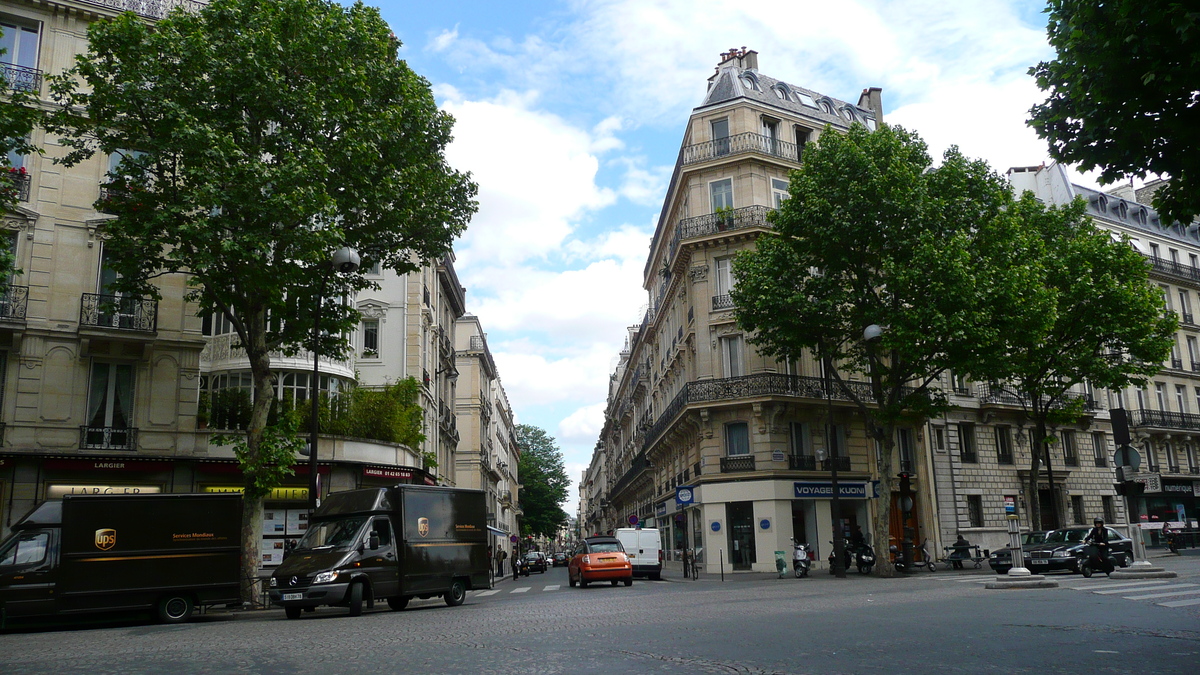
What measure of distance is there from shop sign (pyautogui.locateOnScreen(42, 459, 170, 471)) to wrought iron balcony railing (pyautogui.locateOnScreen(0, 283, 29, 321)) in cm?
395

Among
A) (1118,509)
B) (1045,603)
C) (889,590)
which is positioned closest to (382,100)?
(889,590)

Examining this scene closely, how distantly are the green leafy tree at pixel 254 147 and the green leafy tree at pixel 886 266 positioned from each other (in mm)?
13237

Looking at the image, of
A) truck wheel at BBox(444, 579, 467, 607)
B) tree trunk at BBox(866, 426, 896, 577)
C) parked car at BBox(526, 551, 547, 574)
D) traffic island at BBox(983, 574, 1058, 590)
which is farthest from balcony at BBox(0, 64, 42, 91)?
parked car at BBox(526, 551, 547, 574)

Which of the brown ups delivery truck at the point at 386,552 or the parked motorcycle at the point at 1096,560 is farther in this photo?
the parked motorcycle at the point at 1096,560

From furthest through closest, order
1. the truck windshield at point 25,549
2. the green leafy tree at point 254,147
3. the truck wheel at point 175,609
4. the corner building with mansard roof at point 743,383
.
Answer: the corner building with mansard roof at point 743,383 → the green leafy tree at point 254,147 → the truck wheel at point 175,609 → the truck windshield at point 25,549

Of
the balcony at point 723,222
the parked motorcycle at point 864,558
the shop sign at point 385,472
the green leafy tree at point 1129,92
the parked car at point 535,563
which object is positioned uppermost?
the balcony at point 723,222

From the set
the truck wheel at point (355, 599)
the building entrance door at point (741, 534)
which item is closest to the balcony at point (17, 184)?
the truck wheel at point (355, 599)

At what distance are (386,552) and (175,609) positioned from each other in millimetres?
4087

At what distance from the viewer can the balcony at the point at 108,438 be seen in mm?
23531

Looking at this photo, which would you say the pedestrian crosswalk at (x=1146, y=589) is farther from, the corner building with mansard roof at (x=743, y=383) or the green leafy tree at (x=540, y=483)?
→ the green leafy tree at (x=540, y=483)

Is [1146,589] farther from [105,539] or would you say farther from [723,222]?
[723,222]

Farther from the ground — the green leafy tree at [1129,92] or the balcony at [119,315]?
the balcony at [119,315]

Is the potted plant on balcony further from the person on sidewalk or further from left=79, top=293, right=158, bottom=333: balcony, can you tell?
left=79, top=293, right=158, bottom=333: balcony

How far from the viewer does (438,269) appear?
4134cm
